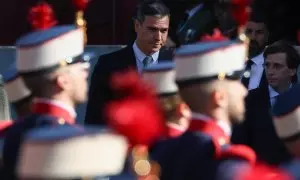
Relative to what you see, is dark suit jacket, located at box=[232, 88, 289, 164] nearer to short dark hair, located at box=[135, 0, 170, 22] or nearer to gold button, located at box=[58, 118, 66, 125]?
short dark hair, located at box=[135, 0, 170, 22]

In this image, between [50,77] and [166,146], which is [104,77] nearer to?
[50,77]

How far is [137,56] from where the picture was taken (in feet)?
24.6

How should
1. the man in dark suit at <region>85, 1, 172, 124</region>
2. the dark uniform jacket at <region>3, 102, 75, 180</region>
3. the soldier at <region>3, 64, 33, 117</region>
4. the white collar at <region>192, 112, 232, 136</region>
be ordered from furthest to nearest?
the man in dark suit at <region>85, 1, 172, 124</region>
the soldier at <region>3, 64, 33, 117</region>
the dark uniform jacket at <region>3, 102, 75, 180</region>
the white collar at <region>192, 112, 232, 136</region>

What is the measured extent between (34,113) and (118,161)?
47.0 inches

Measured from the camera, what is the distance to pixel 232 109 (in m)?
4.99

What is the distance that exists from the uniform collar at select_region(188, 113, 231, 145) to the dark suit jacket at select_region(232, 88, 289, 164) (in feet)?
4.39

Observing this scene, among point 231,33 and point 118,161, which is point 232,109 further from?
point 231,33

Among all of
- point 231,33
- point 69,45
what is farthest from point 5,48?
point 69,45

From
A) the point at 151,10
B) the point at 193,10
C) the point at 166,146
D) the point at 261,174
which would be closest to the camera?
the point at 261,174

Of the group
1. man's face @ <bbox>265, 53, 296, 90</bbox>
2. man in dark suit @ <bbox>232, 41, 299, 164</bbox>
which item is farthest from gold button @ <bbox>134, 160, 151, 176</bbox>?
man's face @ <bbox>265, 53, 296, 90</bbox>

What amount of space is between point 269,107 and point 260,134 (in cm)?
34

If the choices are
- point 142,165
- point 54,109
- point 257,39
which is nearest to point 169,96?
point 54,109

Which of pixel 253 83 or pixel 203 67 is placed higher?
pixel 203 67

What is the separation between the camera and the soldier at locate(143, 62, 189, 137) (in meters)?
5.55
